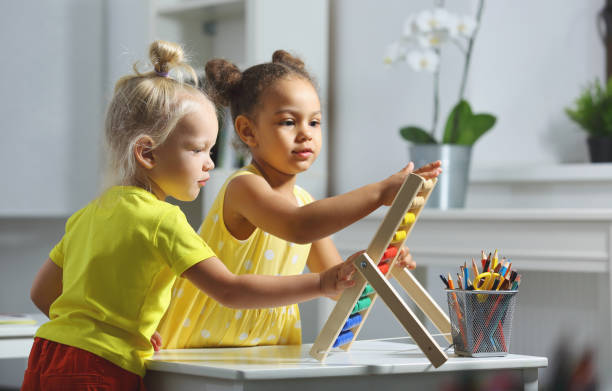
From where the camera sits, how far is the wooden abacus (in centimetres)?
89

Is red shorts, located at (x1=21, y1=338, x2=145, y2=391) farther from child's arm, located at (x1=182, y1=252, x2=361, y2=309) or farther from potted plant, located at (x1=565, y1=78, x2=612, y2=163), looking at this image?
potted plant, located at (x1=565, y1=78, x2=612, y2=163)

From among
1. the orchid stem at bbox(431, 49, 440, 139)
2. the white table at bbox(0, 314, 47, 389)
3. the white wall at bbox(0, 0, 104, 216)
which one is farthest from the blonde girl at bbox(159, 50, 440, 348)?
the white wall at bbox(0, 0, 104, 216)

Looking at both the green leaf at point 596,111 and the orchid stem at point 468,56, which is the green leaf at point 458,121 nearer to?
the orchid stem at point 468,56

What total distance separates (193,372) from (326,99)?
5.73ft

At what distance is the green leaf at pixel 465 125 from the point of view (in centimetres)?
210

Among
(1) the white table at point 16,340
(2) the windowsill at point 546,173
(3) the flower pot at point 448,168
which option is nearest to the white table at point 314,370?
(1) the white table at point 16,340

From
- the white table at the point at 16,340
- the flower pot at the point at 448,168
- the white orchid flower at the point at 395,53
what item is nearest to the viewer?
the white table at the point at 16,340

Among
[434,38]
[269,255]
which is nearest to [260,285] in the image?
[269,255]

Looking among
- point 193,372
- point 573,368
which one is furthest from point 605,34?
point 573,368

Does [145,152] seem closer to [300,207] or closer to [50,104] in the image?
[300,207]

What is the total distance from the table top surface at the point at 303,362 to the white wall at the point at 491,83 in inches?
53.5

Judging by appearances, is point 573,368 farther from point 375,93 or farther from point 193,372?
point 375,93

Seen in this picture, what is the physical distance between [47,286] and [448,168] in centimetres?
126

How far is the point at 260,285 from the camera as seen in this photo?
3.04 ft
